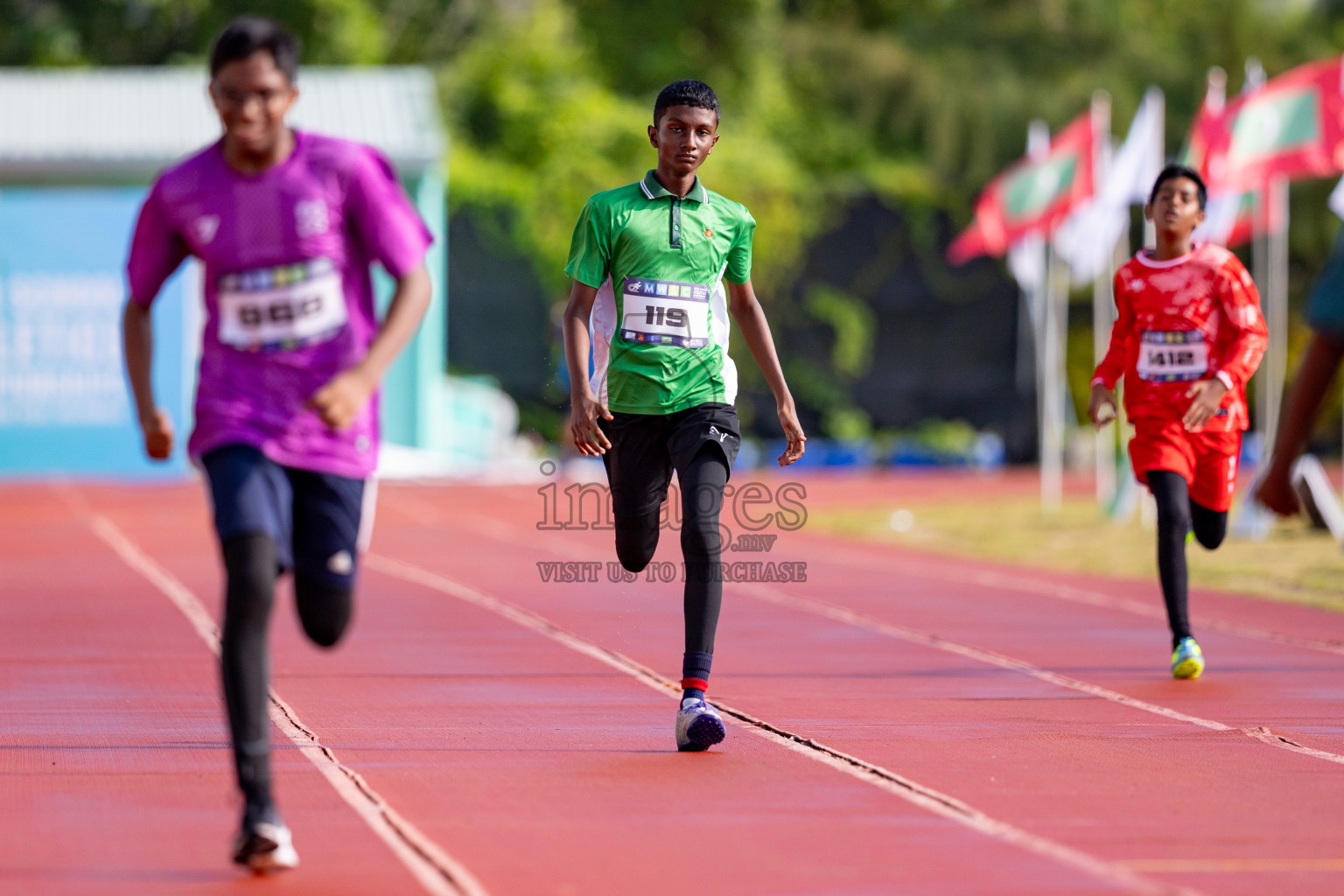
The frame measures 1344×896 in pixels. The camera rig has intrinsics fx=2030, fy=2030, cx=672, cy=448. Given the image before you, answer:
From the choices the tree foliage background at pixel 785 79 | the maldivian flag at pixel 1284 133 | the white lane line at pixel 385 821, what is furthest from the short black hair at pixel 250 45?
the tree foliage background at pixel 785 79

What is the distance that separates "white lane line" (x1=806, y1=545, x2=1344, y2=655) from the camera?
9.65 meters

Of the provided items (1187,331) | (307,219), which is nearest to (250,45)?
(307,219)

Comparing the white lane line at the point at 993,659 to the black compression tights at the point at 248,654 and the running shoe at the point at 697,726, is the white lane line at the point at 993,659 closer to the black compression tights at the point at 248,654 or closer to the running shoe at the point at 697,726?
the running shoe at the point at 697,726

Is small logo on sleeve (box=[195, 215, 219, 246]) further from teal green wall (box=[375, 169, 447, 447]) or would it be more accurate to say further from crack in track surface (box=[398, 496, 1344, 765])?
teal green wall (box=[375, 169, 447, 447])

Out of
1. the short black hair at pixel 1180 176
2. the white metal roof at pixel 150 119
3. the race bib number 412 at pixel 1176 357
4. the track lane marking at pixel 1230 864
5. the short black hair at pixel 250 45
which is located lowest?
the track lane marking at pixel 1230 864

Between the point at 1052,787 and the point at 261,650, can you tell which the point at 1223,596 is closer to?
the point at 1052,787

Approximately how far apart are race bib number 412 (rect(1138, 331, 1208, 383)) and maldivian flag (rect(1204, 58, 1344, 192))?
26.0ft

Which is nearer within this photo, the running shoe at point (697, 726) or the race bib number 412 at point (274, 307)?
the race bib number 412 at point (274, 307)

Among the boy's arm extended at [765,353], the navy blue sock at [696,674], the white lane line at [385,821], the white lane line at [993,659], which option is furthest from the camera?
the white lane line at [993,659]

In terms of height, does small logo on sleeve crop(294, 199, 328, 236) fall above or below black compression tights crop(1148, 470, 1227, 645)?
above

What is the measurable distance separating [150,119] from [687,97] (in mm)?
25112

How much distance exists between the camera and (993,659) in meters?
8.80

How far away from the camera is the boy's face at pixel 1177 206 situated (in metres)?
8.18

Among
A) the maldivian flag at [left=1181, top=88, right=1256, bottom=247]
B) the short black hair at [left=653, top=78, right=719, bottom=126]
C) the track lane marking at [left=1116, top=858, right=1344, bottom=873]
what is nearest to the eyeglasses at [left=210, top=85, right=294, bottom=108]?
the short black hair at [left=653, top=78, right=719, bottom=126]
